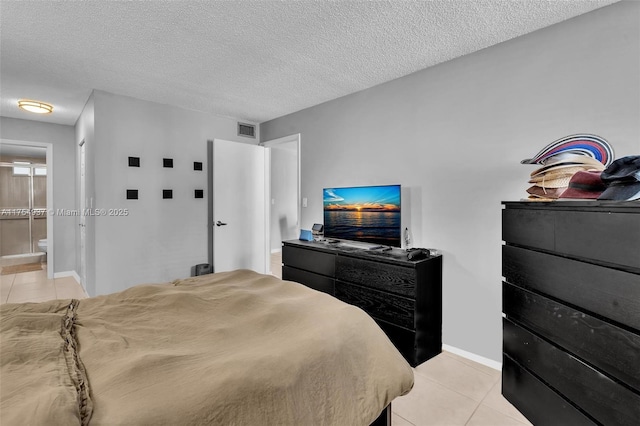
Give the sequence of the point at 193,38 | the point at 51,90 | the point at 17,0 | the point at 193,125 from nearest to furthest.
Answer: the point at 17,0, the point at 193,38, the point at 51,90, the point at 193,125

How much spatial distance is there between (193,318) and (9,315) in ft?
2.81

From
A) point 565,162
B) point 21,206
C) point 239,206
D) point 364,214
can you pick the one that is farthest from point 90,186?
point 21,206

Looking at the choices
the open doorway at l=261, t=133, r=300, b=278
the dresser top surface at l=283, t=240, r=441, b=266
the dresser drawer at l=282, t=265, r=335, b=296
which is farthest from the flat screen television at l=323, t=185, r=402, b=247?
the open doorway at l=261, t=133, r=300, b=278

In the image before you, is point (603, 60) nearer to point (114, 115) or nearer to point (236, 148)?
point (236, 148)

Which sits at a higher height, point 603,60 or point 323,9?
point 323,9

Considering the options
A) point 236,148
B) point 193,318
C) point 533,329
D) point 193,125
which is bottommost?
point 533,329

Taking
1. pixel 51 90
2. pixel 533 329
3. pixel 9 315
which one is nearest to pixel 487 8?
pixel 533 329

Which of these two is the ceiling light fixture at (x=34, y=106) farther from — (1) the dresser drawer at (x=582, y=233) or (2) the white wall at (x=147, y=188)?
(1) the dresser drawer at (x=582, y=233)

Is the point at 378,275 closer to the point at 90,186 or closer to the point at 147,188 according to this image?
the point at 147,188

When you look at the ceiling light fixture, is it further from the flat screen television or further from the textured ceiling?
the flat screen television

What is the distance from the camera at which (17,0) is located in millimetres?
1891

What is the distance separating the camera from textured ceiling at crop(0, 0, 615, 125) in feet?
6.45

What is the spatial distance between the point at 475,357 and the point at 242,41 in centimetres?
313

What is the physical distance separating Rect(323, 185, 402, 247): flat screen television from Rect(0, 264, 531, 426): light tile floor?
107cm
